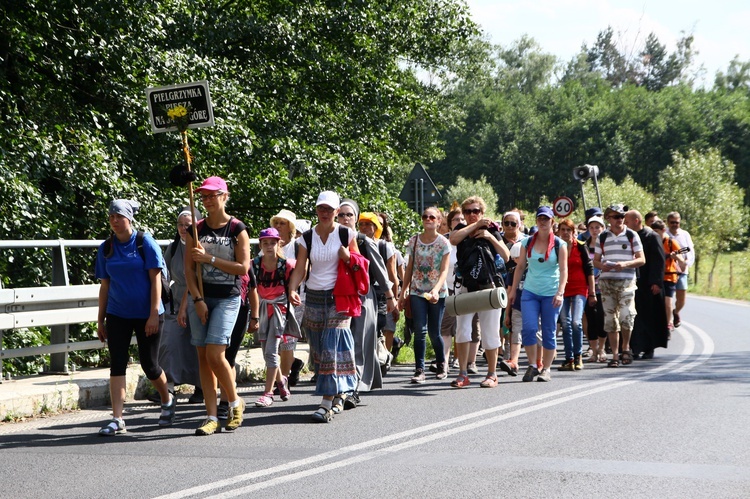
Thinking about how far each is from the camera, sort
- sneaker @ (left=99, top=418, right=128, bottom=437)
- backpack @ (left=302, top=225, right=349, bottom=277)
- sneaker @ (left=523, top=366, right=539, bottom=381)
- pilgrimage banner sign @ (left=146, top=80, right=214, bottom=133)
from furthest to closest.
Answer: sneaker @ (left=523, top=366, right=539, bottom=381), backpack @ (left=302, top=225, right=349, bottom=277), pilgrimage banner sign @ (left=146, top=80, right=214, bottom=133), sneaker @ (left=99, top=418, right=128, bottom=437)

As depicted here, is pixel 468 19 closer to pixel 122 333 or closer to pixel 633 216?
pixel 633 216

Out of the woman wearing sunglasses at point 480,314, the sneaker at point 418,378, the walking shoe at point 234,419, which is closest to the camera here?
the walking shoe at point 234,419

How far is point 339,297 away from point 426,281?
264cm

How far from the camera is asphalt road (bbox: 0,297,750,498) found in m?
5.78

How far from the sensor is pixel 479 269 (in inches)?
431

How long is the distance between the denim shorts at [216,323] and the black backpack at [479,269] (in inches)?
148

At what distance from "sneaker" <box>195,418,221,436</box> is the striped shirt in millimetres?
6969

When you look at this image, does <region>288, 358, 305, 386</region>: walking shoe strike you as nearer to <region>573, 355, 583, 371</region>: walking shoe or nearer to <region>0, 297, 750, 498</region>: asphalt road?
<region>0, 297, 750, 498</region>: asphalt road

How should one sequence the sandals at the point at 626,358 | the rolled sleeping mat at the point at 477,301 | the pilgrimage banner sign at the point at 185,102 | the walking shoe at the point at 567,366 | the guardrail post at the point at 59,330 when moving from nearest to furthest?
the pilgrimage banner sign at the point at 185,102 < the guardrail post at the point at 59,330 < the rolled sleeping mat at the point at 477,301 < the walking shoe at the point at 567,366 < the sandals at the point at 626,358

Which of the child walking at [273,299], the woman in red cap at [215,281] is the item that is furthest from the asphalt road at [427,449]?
the woman in red cap at [215,281]

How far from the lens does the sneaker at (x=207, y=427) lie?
762 centimetres

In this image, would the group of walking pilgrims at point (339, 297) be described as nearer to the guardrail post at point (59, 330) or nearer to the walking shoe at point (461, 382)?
the walking shoe at point (461, 382)

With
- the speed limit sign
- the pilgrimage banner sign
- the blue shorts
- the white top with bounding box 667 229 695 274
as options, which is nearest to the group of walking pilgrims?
the pilgrimage banner sign

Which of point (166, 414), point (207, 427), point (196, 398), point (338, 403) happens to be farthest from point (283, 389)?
point (207, 427)
